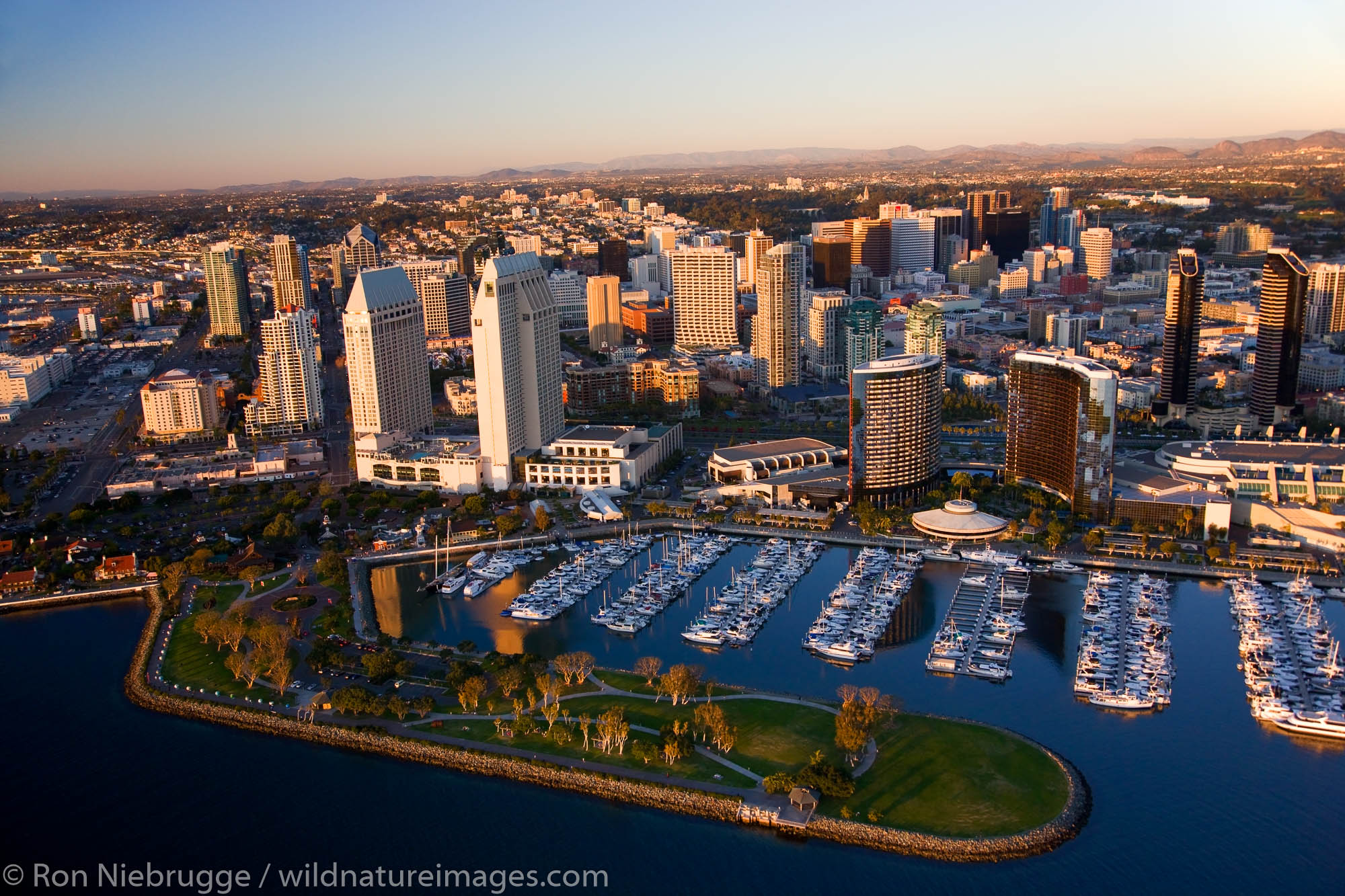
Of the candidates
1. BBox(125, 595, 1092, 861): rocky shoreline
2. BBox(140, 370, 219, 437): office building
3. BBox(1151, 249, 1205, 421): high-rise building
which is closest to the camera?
BBox(125, 595, 1092, 861): rocky shoreline

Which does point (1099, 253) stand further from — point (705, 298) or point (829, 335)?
point (705, 298)

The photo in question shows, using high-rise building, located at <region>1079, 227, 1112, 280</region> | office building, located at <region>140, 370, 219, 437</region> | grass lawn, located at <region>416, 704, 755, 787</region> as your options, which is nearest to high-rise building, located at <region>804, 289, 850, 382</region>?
office building, located at <region>140, 370, 219, 437</region>

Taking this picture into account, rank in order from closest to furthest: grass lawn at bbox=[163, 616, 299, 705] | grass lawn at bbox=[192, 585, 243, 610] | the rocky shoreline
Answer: the rocky shoreline → grass lawn at bbox=[163, 616, 299, 705] → grass lawn at bbox=[192, 585, 243, 610]

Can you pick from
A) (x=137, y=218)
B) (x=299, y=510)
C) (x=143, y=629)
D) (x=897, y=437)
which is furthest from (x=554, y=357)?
(x=137, y=218)

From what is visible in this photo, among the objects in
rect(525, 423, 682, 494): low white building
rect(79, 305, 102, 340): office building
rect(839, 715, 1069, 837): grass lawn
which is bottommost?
rect(839, 715, 1069, 837): grass lawn

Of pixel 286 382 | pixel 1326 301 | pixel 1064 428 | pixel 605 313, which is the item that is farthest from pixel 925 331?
pixel 286 382

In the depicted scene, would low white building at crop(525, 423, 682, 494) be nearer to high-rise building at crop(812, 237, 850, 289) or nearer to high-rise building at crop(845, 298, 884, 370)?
high-rise building at crop(845, 298, 884, 370)
